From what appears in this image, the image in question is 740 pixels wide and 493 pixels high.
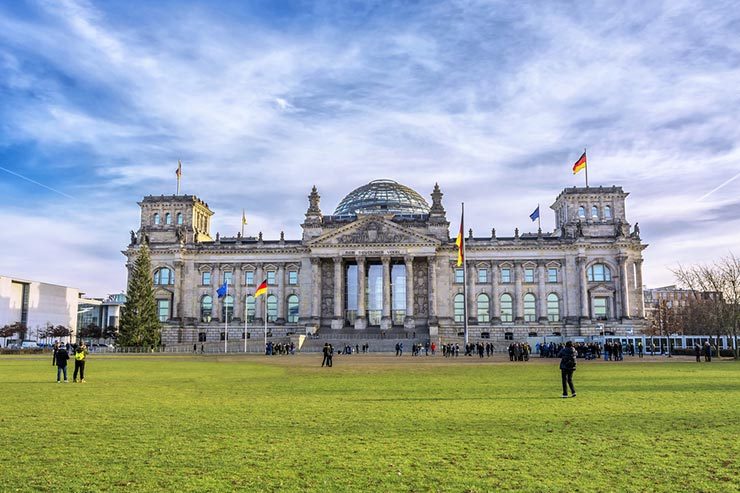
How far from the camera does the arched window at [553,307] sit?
97.4 meters

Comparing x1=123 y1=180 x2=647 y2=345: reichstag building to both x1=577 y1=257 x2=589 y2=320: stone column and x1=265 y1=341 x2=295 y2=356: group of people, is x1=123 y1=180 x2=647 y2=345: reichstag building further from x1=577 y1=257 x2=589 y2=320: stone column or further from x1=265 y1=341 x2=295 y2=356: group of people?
x1=265 y1=341 x2=295 y2=356: group of people

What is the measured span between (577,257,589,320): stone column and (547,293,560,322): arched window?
13.0ft

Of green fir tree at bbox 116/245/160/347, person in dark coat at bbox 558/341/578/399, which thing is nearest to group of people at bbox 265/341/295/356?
green fir tree at bbox 116/245/160/347

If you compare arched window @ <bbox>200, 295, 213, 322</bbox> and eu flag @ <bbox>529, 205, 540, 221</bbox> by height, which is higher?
eu flag @ <bbox>529, 205, 540, 221</bbox>

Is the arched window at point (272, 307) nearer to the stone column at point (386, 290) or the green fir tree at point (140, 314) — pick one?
the stone column at point (386, 290)

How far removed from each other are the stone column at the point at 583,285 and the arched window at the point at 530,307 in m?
6.77

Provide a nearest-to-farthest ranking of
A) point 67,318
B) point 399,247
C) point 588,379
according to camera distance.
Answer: point 588,379 → point 399,247 → point 67,318

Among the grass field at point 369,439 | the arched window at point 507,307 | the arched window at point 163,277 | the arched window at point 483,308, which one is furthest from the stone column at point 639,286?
the grass field at point 369,439

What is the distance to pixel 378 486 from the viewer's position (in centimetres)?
1035

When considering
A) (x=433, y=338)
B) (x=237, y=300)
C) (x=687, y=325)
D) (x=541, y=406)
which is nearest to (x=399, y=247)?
(x=433, y=338)

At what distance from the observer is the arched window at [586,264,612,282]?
96.8 m

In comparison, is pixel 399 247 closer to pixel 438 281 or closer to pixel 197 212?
pixel 438 281

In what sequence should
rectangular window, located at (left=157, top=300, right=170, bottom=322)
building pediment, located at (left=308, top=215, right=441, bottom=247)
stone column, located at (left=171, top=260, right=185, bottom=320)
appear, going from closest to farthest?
1. building pediment, located at (left=308, top=215, right=441, bottom=247)
2. stone column, located at (left=171, top=260, right=185, bottom=320)
3. rectangular window, located at (left=157, top=300, right=170, bottom=322)

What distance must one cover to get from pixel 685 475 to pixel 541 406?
952 cm
